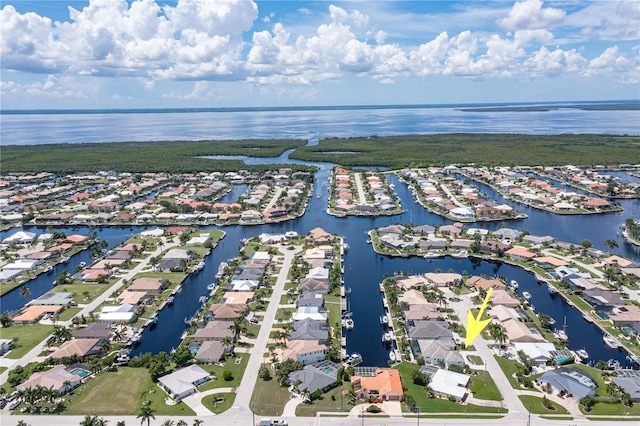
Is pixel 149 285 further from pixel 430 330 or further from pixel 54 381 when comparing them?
pixel 430 330

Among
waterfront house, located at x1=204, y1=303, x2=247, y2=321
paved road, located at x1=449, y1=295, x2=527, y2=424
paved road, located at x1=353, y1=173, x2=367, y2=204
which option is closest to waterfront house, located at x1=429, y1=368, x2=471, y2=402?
paved road, located at x1=449, y1=295, x2=527, y2=424

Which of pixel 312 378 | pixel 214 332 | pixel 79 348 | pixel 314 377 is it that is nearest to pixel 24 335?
pixel 79 348

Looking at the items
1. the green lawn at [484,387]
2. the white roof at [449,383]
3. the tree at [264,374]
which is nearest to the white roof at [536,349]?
the green lawn at [484,387]

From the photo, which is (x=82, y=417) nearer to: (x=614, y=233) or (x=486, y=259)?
(x=486, y=259)

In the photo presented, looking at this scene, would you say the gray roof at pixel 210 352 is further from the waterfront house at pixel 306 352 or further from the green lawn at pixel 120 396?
the waterfront house at pixel 306 352

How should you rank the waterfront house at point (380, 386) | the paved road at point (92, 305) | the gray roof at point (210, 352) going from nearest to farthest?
the waterfront house at point (380, 386) → the gray roof at point (210, 352) → the paved road at point (92, 305)

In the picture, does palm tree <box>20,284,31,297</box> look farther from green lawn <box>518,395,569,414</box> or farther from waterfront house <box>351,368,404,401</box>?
green lawn <box>518,395,569,414</box>
